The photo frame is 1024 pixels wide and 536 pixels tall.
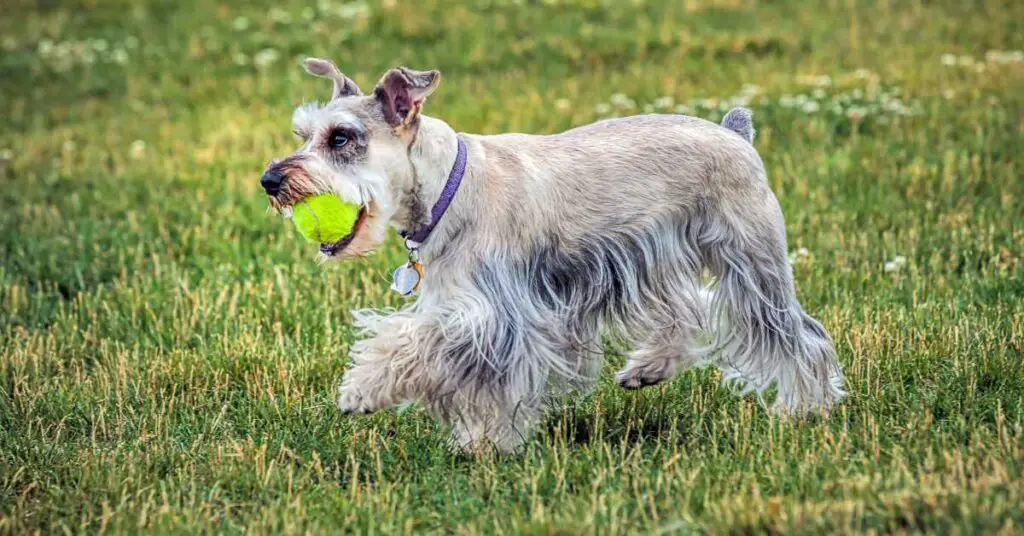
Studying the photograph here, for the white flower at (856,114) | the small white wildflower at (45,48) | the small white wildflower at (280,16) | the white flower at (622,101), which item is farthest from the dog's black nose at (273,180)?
the small white wildflower at (45,48)

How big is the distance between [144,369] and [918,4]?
12.6 metres

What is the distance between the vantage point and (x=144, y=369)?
6477 millimetres

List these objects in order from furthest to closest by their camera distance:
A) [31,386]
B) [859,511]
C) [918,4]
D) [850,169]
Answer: [918,4]
[850,169]
[31,386]
[859,511]

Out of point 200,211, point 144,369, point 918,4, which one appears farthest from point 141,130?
point 918,4

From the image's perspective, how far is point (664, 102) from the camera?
11680 millimetres

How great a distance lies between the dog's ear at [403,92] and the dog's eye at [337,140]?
207mm

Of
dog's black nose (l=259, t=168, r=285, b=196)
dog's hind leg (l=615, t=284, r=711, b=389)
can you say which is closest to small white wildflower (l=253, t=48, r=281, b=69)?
dog's hind leg (l=615, t=284, r=711, b=389)

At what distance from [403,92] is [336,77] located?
→ 55 centimetres

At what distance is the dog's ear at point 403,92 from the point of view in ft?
16.6

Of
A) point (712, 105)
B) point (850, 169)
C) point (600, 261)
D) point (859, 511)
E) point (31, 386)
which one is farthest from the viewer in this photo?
point (712, 105)

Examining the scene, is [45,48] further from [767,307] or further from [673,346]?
[767,307]

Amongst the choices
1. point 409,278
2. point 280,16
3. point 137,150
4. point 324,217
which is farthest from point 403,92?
point 280,16

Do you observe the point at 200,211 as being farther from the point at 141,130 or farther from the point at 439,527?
the point at 439,527

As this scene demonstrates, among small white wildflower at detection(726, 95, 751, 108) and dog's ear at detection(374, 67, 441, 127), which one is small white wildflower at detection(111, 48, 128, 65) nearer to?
small white wildflower at detection(726, 95, 751, 108)
